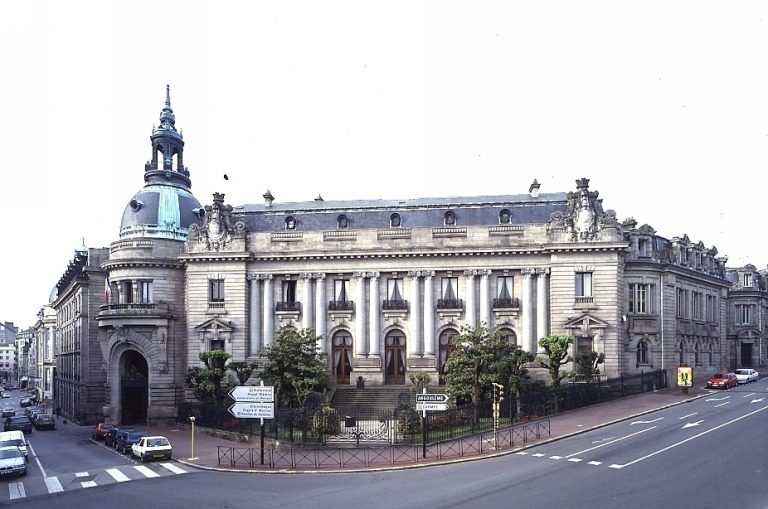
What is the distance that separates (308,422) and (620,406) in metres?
21.4

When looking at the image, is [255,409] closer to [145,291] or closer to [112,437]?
[112,437]

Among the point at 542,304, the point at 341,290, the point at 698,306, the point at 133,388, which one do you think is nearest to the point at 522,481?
the point at 542,304

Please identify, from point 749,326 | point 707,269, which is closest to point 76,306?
point 707,269

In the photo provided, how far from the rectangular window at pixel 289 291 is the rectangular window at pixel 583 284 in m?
23.4

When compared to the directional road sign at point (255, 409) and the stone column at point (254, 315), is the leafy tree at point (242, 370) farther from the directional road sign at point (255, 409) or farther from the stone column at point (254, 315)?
the directional road sign at point (255, 409)

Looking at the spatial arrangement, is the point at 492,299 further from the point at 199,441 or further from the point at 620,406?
the point at 199,441

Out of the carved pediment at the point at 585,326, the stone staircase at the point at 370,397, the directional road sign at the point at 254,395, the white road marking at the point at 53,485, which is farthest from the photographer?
the carved pediment at the point at 585,326

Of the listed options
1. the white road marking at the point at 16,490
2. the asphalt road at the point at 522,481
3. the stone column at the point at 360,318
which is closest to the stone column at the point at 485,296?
the stone column at the point at 360,318

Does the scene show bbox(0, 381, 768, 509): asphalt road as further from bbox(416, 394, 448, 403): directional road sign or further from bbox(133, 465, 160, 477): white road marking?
bbox(416, 394, 448, 403): directional road sign

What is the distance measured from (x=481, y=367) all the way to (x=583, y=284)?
15683mm

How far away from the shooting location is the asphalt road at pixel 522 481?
900 inches

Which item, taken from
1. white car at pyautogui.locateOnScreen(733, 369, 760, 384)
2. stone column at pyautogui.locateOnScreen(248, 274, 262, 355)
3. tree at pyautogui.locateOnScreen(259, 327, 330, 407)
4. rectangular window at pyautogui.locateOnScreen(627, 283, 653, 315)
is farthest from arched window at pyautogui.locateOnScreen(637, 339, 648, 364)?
stone column at pyautogui.locateOnScreen(248, 274, 262, 355)

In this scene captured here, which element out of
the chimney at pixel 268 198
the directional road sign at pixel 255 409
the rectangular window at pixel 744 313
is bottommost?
the directional road sign at pixel 255 409

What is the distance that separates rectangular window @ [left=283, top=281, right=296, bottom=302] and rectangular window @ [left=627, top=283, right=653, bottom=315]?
93.5ft
